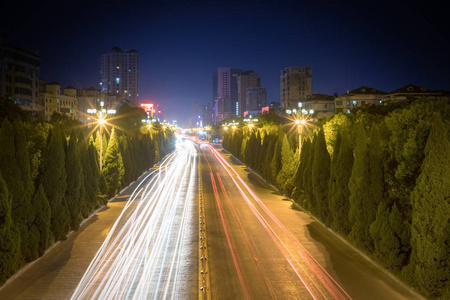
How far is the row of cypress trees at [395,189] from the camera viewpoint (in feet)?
37.7

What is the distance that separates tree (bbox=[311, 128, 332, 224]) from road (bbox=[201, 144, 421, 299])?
0.91 meters

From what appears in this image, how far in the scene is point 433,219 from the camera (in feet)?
37.7

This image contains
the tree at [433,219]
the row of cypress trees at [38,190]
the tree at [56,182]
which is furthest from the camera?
the tree at [56,182]

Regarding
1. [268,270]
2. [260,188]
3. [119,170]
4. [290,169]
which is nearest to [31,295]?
[268,270]

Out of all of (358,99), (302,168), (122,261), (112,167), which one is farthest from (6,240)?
(358,99)

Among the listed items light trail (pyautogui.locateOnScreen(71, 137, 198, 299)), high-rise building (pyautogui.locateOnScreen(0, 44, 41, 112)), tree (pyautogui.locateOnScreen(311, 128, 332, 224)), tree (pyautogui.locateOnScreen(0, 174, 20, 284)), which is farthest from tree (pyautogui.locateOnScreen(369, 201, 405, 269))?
high-rise building (pyautogui.locateOnScreen(0, 44, 41, 112))

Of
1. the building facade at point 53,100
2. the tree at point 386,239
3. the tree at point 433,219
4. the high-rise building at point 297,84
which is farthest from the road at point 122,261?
the high-rise building at point 297,84

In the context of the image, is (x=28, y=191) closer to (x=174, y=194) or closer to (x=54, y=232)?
(x=54, y=232)

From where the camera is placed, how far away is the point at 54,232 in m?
16.8

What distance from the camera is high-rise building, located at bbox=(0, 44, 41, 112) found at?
60.8 m

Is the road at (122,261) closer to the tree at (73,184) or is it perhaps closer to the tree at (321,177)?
the tree at (73,184)

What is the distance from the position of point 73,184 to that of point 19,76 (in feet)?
171

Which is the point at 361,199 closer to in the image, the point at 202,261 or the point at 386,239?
the point at 386,239

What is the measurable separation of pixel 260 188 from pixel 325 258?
755 inches
